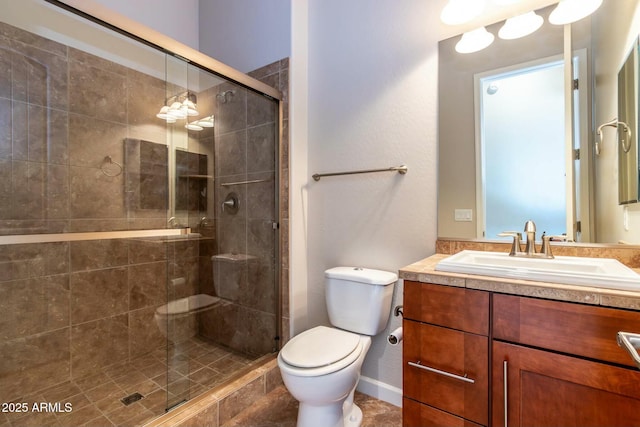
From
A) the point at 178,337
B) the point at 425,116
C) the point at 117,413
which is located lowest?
the point at 117,413

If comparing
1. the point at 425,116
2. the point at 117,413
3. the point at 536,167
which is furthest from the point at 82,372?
the point at 536,167

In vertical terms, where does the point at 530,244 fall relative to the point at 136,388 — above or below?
above

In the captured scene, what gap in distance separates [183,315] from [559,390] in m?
1.93

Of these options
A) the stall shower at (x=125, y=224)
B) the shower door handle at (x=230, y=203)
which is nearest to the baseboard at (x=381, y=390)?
the stall shower at (x=125, y=224)

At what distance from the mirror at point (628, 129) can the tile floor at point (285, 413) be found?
145 cm

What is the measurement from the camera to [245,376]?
1666 millimetres

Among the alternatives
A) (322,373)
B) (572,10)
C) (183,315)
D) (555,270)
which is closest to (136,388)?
(183,315)

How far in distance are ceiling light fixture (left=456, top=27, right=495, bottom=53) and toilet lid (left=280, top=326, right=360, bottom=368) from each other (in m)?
1.53

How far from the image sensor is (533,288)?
833 millimetres

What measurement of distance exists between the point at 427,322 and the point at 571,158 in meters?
0.93

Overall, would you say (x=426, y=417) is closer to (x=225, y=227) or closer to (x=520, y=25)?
(x=225, y=227)

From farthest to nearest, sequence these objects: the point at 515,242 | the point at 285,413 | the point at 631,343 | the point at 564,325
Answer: the point at 285,413
the point at 515,242
the point at 564,325
the point at 631,343

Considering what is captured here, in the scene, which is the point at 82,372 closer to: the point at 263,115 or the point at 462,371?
the point at 263,115

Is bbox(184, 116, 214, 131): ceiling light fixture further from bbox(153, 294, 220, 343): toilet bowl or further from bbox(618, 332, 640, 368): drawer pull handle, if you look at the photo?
bbox(618, 332, 640, 368): drawer pull handle
